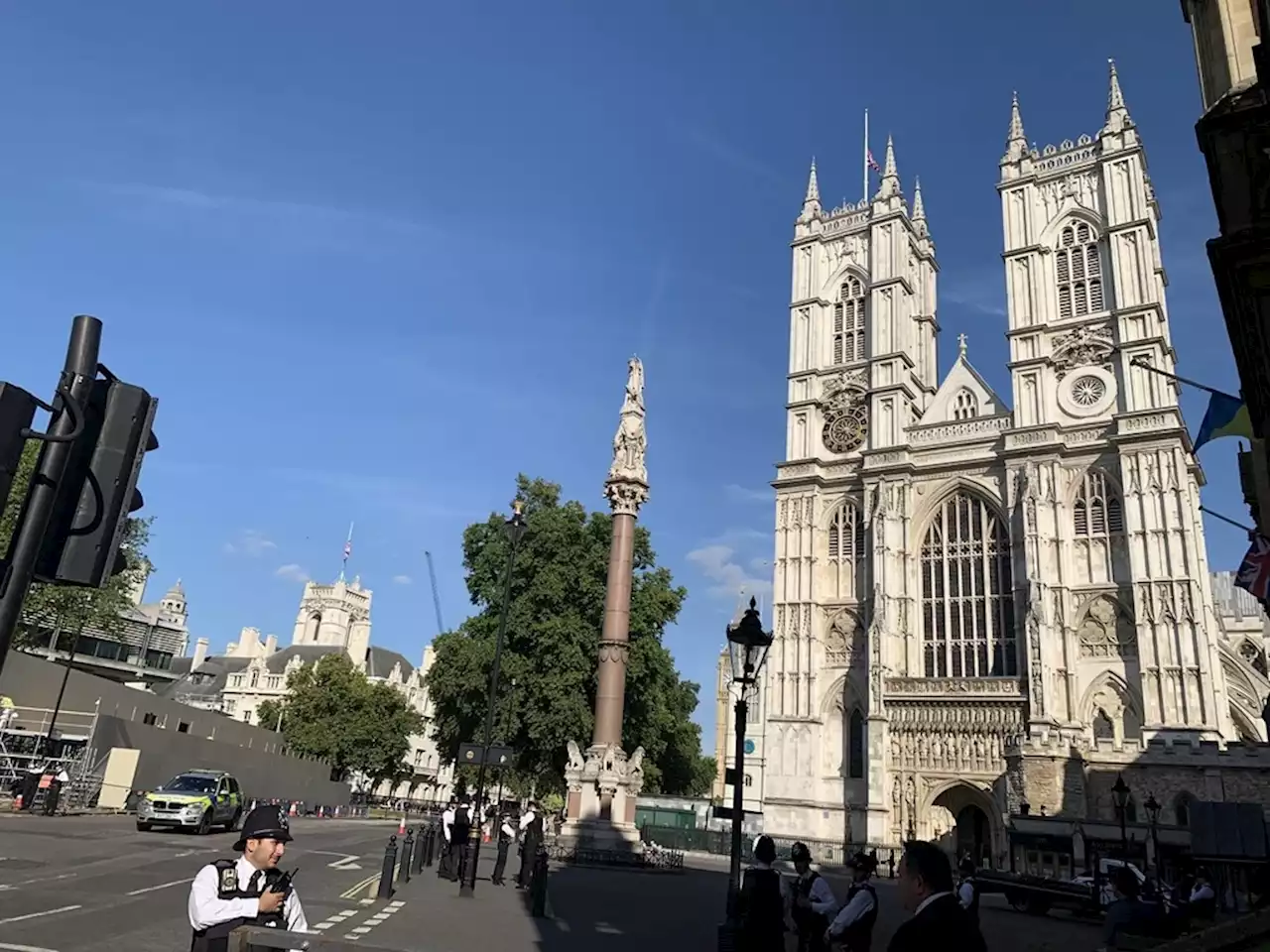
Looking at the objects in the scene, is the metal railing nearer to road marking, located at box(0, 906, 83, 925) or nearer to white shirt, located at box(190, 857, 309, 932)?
white shirt, located at box(190, 857, 309, 932)

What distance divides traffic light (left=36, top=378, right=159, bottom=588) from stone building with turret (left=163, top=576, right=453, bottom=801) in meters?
85.2

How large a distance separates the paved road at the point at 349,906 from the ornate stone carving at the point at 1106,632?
19237mm

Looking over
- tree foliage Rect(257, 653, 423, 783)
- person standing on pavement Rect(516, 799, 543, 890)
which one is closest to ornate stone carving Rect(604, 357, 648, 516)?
person standing on pavement Rect(516, 799, 543, 890)

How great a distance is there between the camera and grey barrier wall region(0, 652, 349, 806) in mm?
31328

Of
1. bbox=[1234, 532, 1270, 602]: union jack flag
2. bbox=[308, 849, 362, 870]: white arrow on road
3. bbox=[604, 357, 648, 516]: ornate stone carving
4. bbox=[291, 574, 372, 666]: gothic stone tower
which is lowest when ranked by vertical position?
bbox=[308, 849, 362, 870]: white arrow on road

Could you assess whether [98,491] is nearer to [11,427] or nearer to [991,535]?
[11,427]

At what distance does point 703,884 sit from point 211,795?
40.6 feet

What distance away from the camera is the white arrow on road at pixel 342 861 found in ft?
61.4

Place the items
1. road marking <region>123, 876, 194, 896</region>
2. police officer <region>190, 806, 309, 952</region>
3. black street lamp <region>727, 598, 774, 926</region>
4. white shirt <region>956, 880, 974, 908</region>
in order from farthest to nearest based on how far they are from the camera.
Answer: road marking <region>123, 876, 194, 896</region>, black street lamp <region>727, 598, 774, 926</region>, white shirt <region>956, 880, 974, 908</region>, police officer <region>190, 806, 309, 952</region>

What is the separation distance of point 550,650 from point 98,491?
36110mm

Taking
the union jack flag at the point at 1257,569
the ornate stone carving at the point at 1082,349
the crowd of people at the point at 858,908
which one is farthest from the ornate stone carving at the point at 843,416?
the crowd of people at the point at 858,908

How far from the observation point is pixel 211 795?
23.1m

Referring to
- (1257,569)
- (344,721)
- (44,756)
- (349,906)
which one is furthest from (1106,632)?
(344,721)

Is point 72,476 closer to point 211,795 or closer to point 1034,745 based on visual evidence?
point 211,795
